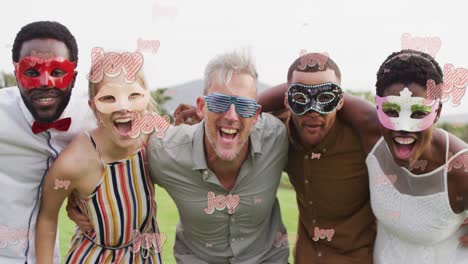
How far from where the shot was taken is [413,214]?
13.4 ft

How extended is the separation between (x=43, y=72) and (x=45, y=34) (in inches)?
10.2

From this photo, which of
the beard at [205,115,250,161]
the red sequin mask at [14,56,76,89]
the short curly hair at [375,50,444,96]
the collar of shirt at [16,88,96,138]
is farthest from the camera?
the collar of shirt at [16,88,96,138]

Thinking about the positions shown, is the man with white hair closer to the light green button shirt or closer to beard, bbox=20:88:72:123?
the light green button shirt

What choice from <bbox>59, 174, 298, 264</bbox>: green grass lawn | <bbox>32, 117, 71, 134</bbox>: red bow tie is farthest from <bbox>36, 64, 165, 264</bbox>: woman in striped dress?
<bbox>59, 174, 298, 264</bbox>: green grass lawn

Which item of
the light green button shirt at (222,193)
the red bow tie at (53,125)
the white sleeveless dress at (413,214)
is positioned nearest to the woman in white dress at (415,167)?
the white sleeveless dress at (413,214)

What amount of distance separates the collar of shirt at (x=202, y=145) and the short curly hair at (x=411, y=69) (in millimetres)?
922

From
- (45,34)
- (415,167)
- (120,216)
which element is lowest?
(120,216)

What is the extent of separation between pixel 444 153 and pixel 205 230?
1712 mm

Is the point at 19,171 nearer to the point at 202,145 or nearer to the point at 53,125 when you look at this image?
the point at 53,125

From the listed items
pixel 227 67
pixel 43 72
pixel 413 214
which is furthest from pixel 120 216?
pixel 413 214

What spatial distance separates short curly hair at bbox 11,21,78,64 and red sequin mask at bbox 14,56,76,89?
0.37ft

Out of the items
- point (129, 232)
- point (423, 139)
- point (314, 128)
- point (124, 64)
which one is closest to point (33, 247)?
point (129, 232)

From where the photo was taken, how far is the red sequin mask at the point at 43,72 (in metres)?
3.97

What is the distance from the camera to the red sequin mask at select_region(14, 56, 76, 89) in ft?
13.0
